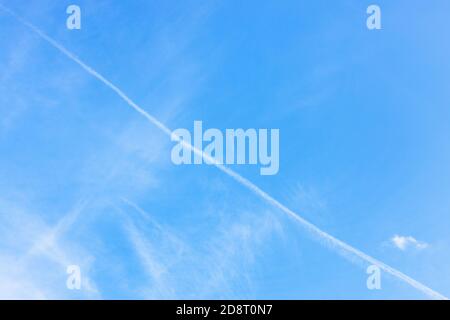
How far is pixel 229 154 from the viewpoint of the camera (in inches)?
156
